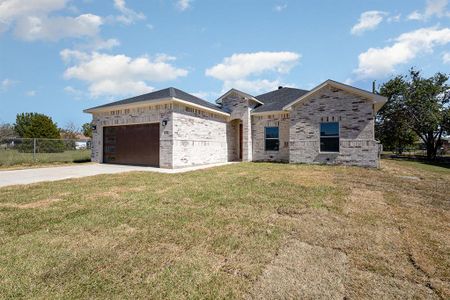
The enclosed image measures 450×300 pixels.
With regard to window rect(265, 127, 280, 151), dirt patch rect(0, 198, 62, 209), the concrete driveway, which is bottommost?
dirt patch rect(0, 198, 62, 209)

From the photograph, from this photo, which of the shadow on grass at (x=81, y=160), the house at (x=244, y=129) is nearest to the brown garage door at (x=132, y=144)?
the house at (x=244, y=129)

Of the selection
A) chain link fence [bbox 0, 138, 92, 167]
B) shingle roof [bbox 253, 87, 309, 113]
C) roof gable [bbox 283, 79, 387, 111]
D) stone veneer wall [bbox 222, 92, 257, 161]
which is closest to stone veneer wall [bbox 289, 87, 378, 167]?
roof gable [bbox 283, 79, 387, 111]

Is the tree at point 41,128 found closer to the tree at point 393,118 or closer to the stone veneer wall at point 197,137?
the stone veneer wall at point 197,137

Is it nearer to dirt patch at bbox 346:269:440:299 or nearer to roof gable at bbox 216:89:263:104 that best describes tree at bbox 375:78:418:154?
roof gable at bbox 216:89:263:104

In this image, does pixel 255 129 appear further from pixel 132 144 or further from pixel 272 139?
pixel 132 144

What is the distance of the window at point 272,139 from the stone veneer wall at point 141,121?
A: 7.17 metres

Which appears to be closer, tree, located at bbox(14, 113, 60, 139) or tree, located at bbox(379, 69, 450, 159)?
tree, located at bbox(379, 69, 450, 159)

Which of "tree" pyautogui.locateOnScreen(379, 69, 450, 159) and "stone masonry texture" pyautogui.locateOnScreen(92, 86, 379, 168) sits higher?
"tree" pyautogui.locateOnScreen(379, 69, 450, 159)

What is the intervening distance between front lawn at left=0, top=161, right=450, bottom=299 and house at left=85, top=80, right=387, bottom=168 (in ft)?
22.1

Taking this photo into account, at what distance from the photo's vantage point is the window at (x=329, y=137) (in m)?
12.7

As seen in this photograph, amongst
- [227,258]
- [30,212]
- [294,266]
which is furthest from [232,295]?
[30,212]

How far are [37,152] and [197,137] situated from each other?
402 inches

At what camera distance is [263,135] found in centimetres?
1570

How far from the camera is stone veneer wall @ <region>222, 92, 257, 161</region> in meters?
15.8
